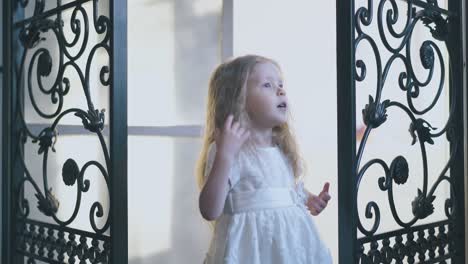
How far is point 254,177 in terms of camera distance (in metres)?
1.20

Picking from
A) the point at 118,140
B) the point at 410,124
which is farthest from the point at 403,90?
the point at 118,140

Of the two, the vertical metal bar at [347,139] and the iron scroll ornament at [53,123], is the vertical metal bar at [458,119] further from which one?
the iron scroll ornament at [53,123]

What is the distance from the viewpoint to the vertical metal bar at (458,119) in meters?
1.30

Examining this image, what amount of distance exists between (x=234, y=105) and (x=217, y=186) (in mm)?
198

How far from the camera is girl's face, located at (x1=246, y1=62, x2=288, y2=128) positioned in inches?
48.2

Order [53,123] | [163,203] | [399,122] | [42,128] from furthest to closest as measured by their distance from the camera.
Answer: [163,203] < [42,128] < [53,123] < [399,122]

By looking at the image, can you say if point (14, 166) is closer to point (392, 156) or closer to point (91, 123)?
point (91, 123)

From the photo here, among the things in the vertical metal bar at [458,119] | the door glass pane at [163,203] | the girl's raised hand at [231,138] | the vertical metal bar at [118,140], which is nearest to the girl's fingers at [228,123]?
the girl's raised hand at [231,138]

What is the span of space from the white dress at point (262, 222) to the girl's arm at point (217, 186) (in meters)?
A: 0.05

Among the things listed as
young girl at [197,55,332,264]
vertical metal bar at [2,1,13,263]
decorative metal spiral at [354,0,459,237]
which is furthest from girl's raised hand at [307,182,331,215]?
vertical metal bar at [2,1,13,263]

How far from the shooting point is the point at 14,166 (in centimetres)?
144

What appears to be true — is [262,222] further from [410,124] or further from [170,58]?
[170,58]

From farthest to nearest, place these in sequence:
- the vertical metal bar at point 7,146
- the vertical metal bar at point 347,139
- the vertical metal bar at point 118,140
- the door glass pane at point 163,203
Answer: the door glass pane at point 163,203
the vertical metal bar at point 7,146
the vertical metal bar at point 118,140
the vertical metal bar at point 347,139

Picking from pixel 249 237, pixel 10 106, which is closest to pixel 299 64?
pixel 249 237
